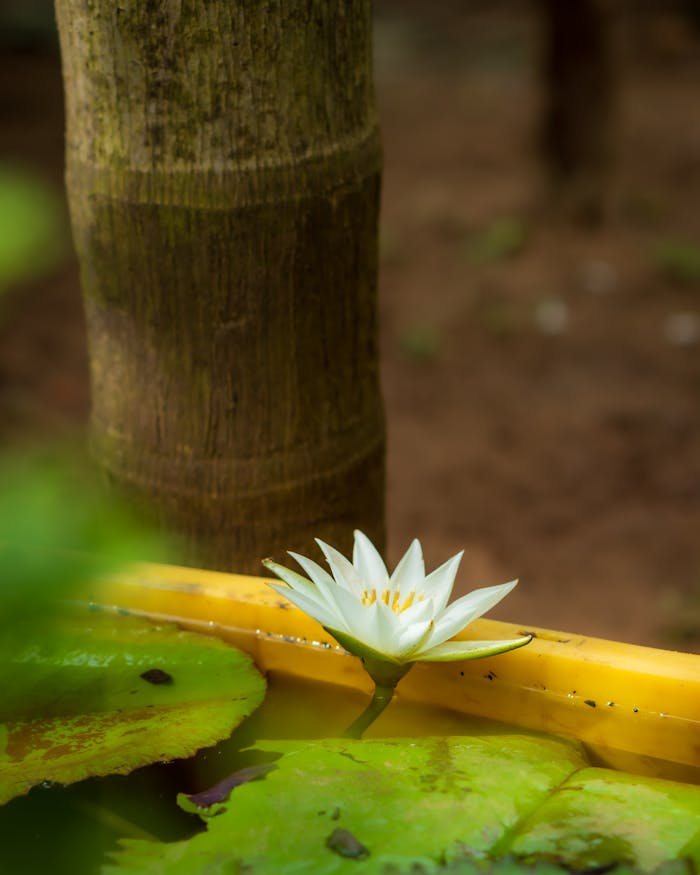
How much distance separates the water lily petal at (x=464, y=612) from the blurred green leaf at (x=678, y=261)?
3.40 meters

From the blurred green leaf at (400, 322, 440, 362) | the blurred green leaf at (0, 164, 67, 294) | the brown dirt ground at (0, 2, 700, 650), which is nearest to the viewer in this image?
the blurred green leaf at (0, 164, 67, 294)

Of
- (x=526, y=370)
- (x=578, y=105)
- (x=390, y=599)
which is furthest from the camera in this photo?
→ (x=578, y=105)

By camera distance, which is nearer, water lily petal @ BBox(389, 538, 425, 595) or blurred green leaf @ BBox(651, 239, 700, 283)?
water lily petal @ BBox(389, 538, 425, 595)

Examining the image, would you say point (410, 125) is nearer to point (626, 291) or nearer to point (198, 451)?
point (626, 291)

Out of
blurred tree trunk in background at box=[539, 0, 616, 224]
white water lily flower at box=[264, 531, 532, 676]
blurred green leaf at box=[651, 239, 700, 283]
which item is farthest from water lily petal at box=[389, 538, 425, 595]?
blurred tree trunk in background at box=[539, 0, 616, 224]

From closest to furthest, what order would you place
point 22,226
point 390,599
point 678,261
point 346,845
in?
point 22,226
point 346,845
point 390,599
point 678,261

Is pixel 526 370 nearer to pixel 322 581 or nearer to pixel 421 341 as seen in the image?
pixel 421 341

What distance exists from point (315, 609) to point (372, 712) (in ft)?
0.42

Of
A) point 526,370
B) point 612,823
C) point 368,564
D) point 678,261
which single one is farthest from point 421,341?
point 612,823

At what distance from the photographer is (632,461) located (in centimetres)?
333

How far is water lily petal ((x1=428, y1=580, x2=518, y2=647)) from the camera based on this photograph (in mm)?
1010

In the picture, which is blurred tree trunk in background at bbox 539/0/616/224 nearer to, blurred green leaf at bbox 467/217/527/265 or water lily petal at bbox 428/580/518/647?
blurred green leaf at bbox 467/217/527/265

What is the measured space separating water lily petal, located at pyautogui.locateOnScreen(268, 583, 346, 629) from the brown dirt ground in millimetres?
1709

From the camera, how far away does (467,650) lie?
1010 mm
